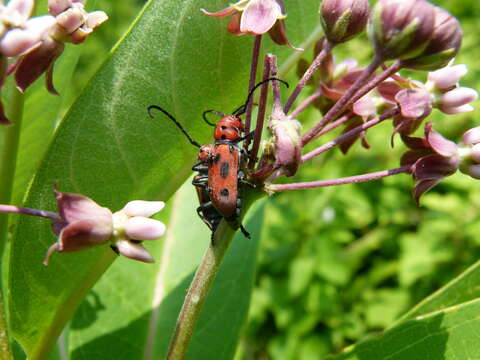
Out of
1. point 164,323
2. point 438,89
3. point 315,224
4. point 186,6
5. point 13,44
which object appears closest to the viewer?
point 13,44

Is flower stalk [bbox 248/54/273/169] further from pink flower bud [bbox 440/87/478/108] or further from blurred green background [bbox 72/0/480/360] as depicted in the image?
blurred green background [bbox 72/0/480/360]

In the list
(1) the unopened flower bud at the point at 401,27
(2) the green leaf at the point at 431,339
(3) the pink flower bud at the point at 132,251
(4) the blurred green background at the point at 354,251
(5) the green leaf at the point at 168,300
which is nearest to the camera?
(1) the unopened flower bud at the point at 401,27

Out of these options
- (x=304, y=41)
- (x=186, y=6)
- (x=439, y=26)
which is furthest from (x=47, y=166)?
(x=439, y=26)

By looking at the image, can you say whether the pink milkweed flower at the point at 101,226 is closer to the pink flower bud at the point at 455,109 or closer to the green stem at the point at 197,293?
the green stem at the point at 197,293

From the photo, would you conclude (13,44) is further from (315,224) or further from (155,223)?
(315,224)

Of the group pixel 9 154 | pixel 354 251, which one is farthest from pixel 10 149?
pixel 354 251

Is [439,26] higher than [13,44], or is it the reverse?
[13,44]

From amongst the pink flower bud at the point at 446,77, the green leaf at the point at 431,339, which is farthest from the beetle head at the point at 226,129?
the green leaf at the point at 431,339
